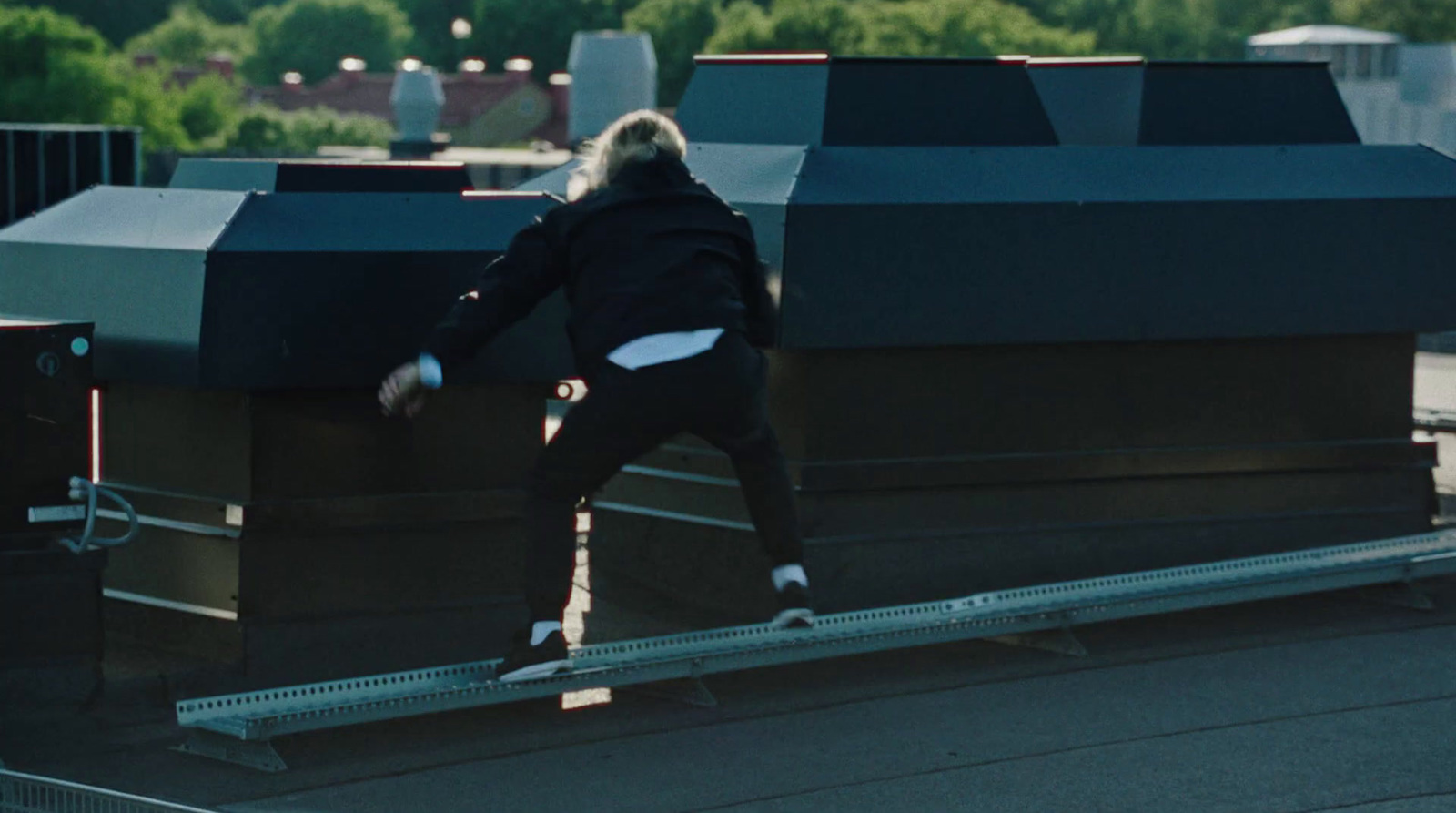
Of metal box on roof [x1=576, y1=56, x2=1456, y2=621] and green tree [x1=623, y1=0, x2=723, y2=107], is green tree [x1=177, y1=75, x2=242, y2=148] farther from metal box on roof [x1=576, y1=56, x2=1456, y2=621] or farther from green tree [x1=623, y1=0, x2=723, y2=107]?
metal box on roof [x1=576, y1=56, x2=1456, y2=621]

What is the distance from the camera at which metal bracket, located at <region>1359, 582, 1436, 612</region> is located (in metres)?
6.85

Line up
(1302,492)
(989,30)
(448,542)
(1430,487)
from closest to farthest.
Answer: (448,542), (1302,492), (1430,487), (989,30)

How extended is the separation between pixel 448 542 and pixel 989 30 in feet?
260

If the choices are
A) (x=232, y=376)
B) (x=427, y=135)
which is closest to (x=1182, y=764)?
(x=232, y=376)

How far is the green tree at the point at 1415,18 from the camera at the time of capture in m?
92.2

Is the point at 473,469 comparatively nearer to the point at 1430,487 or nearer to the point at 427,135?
the point at 1430,487

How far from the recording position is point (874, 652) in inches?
250

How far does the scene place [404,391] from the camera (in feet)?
17.1

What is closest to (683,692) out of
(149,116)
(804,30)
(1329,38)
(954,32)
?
(1329,38)

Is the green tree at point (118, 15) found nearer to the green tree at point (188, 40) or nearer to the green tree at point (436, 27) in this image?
the green tree at point (188, 40)

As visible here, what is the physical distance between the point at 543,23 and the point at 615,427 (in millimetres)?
→ 94990

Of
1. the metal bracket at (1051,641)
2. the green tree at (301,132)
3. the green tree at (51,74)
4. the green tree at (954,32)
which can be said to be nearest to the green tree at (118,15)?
the green tree at (301,132)

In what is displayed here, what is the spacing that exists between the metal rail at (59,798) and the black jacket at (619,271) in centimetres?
133

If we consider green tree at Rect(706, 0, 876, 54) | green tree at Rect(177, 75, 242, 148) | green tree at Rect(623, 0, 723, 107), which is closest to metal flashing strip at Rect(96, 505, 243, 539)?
green tree at Rect(177, 75, 242, 148)
